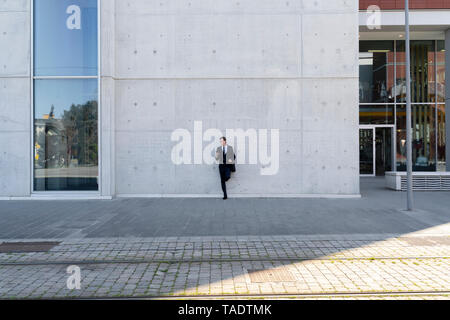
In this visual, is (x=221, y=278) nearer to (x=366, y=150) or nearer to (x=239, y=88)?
(x=239, y=88)

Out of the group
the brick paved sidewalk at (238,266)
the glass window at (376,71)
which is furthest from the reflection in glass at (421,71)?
the brick paved sidewalk at (238,266)

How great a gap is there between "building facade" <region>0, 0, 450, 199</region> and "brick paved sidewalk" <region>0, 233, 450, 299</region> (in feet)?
16.9

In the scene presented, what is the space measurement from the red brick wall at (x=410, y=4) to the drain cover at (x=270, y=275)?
14.2m

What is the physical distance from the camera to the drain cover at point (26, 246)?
596 cm

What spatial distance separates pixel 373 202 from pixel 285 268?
6781mm

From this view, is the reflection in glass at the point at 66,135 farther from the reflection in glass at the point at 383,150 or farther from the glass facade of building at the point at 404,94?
the reflection in glass at the point at 383,150

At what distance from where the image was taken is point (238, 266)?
5.09 m

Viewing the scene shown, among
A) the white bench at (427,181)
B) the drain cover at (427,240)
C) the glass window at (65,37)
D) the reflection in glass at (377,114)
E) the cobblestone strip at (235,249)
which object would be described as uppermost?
the glass window at (65,37)

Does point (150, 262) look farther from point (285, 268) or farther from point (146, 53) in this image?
point (146, 53)

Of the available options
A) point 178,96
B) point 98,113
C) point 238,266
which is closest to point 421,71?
point 178,96

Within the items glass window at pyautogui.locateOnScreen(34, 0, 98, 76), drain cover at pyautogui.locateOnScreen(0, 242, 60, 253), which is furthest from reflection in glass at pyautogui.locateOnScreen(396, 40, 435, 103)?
drain cover at pyautogui.locateOnScreen(0, 242, 60, 253)

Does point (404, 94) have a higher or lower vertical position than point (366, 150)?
higher

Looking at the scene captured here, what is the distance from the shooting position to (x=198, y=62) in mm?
11750

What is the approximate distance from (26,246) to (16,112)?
7.16 meters
